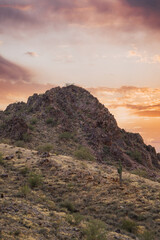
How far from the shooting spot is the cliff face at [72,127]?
162 feet

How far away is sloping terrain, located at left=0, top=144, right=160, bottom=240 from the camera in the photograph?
40.2 ft

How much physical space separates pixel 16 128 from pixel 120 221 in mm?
36865

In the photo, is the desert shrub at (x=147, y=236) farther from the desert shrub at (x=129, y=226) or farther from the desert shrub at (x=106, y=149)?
the desert shrub at (x=106, y=149)

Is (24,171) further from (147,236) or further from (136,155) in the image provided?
(136,155)

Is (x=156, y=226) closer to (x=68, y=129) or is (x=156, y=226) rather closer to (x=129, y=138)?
(x=68, y=129)

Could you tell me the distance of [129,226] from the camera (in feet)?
50.9

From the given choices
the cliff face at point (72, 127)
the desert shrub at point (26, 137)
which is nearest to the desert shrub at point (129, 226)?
the cliff face at point (72, 127)

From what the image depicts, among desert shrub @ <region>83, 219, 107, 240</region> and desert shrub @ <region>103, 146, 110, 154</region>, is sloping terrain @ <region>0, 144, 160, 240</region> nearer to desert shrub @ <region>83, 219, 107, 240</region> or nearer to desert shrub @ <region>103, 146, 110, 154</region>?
desert shrub @ <region>83, 219, 107, 240</region>

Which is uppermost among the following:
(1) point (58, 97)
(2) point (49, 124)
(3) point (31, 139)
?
(1) point (58, 97)

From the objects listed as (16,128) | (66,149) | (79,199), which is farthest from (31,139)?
(79,199)

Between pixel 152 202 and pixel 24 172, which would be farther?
pixel 24 172

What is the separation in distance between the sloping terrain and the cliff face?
65.8 ft

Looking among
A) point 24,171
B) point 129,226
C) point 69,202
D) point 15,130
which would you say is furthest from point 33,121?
point 129,226

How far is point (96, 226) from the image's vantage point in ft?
42.0
